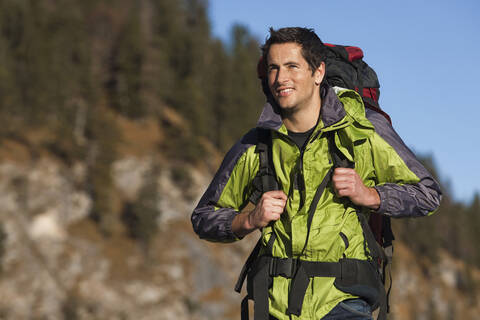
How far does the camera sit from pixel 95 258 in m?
53.2

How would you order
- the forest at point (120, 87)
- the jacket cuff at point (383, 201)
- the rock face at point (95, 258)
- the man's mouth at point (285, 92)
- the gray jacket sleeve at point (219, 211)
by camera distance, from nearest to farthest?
the jacket cuff at point (383, 201)
the man's mouth at point (285, 92)
the gray jacket sleeve at point (219, 211)
the rock face at point (95, 258)
the forest at point (120, 87)

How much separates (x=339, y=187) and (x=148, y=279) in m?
53.1

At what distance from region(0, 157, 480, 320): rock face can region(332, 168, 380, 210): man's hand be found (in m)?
45.8

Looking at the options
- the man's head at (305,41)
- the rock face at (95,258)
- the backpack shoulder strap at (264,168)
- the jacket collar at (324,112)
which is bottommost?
the backpack shoulder strap at (264,168)

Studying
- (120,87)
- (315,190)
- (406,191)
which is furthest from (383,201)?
(120,87)

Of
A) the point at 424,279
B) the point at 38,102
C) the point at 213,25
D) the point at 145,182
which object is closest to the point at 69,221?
the point at 145,182

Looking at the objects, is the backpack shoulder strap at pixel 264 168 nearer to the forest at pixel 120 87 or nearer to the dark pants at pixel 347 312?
the dark pants at pixel 347 312

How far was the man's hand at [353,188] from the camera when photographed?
3490 mm

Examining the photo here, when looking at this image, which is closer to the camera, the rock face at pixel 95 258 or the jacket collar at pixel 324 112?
the jacket collar at pixel 324 112

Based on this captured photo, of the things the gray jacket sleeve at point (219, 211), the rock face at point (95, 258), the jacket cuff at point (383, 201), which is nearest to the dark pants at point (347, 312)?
the jacket cuff at point (383, 201)

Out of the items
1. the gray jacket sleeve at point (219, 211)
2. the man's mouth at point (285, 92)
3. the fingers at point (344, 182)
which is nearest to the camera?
the fingers at point (344, 182)

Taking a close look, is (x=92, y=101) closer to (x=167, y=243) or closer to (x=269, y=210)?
(x=167, y=243)

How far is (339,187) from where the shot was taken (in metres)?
3.49

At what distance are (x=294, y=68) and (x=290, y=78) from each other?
79 mm
